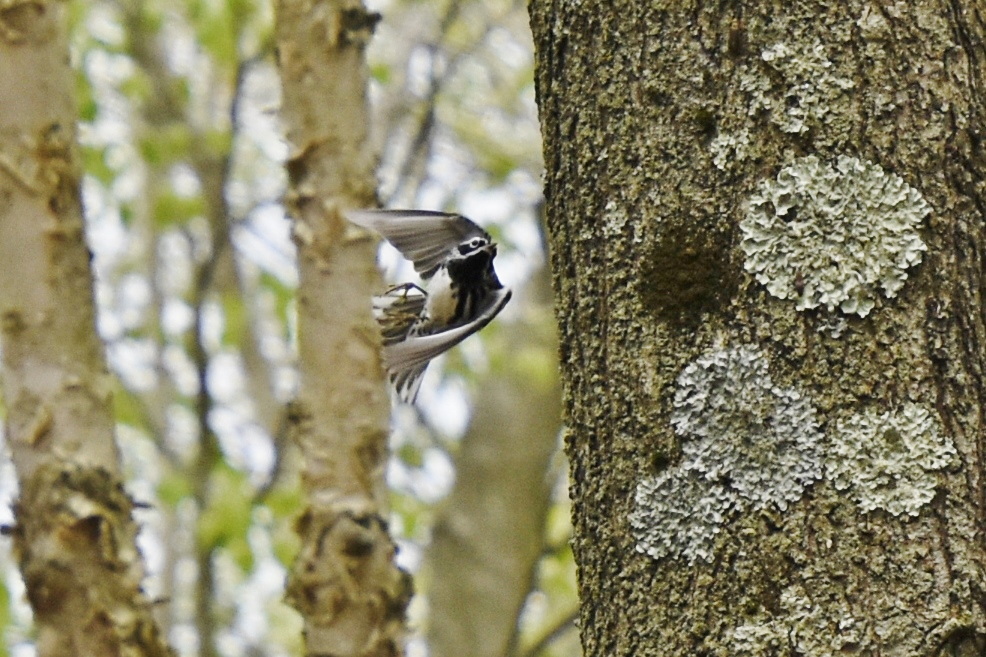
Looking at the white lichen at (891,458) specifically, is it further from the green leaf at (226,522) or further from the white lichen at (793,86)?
the green leaf at (226,522)

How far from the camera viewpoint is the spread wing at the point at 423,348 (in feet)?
6.42

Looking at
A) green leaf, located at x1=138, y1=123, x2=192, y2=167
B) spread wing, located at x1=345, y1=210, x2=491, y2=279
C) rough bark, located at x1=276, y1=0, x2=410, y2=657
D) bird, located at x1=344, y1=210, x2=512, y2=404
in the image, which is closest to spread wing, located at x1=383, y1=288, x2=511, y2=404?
bird, located at x1=344, y1=210, x2=512, y2=404

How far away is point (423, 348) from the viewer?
2014 mm

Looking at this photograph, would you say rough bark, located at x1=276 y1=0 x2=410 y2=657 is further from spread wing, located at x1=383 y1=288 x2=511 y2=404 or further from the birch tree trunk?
the birch tree trunk

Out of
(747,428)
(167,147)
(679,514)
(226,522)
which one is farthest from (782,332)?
(167,147)

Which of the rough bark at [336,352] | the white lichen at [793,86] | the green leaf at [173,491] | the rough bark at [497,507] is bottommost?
the rough bark at [497,507]

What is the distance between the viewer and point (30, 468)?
9.06 ft

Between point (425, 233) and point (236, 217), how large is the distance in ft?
15.5

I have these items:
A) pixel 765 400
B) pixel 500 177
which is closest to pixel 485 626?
pixel 500 177

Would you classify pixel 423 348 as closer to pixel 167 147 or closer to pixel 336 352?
pixel 336 352

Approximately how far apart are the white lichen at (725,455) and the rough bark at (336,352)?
1.43 meters

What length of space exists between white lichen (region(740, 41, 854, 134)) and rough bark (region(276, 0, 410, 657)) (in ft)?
5.18

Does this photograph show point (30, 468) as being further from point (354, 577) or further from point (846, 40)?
point (846, 40)

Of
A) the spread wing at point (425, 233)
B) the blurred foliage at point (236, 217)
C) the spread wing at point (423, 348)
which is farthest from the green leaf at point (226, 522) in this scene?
the spread wing at point (425, 233)
